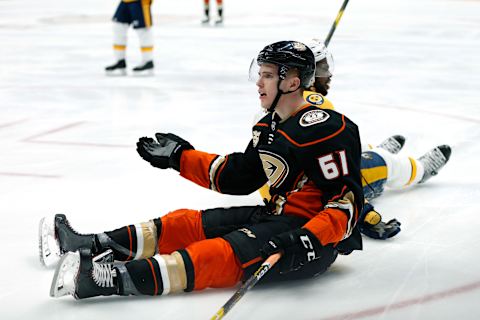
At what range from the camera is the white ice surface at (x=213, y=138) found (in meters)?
2.56

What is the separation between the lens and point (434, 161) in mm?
3934

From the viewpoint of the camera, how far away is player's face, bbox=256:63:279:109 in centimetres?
265

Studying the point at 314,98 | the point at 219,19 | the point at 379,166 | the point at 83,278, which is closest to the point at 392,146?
the point at 379,166

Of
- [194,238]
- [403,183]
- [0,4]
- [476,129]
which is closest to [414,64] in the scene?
[476,129]

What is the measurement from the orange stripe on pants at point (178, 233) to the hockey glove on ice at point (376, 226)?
25.0 inches

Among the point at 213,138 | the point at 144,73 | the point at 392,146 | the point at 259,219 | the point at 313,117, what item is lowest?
the point at 144,73

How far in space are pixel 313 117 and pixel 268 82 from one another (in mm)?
176

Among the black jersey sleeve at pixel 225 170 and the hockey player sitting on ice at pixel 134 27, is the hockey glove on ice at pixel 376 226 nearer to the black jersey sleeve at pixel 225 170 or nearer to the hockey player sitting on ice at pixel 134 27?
the black jersey sleeve at pixel 225 170

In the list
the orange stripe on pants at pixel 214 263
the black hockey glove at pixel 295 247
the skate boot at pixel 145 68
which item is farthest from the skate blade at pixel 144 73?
the black hockey glove at pixel 295 247

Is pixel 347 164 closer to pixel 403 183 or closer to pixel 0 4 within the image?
pixel 403 183

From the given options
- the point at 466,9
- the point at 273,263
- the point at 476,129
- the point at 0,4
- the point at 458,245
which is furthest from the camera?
the point at 0,4

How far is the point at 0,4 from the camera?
1573 centimetres

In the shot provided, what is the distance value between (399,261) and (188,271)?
31.4 inches

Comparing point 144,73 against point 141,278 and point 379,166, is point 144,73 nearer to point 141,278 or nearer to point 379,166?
point 379,166
